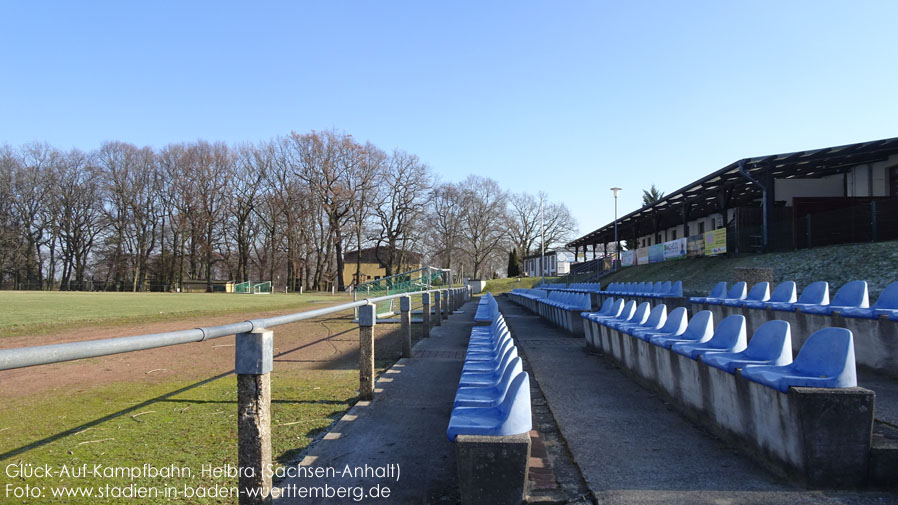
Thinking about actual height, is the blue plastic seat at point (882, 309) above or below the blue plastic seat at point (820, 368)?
above

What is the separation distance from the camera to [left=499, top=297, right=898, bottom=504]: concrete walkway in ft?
9.82

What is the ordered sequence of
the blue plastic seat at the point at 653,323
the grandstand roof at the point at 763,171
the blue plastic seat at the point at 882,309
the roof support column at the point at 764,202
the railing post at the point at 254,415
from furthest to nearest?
the roof support column at the point at 764,202, the grandstand roof at the point at 763,171, the blue plastic seat at the point at 653,323, the blue plastic seat at the point at 882,309, the railing post at the point at 254,415

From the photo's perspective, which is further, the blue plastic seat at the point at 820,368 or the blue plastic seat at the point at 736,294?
the blue plastic seat at the point at 736,294

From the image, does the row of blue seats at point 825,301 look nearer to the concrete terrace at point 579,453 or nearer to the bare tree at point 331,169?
the concrete terrace at point 579,453

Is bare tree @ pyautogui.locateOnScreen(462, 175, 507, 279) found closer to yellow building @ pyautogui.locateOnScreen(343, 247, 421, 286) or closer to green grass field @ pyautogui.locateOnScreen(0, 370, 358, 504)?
yellow building @ pyautogui.locateOnScreen(343, 247, 421, 286)

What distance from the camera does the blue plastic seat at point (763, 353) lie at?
3762mm

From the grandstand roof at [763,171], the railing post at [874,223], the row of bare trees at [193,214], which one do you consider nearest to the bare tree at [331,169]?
the row of bare trees at [193,214]

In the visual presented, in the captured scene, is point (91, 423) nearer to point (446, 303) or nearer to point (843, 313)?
point (843, 313)

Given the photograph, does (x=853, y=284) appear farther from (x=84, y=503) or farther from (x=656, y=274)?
(x=656, y=274)

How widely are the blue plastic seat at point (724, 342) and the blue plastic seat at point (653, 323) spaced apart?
1.38 meters

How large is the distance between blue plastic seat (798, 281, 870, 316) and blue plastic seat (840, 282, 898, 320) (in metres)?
0.19

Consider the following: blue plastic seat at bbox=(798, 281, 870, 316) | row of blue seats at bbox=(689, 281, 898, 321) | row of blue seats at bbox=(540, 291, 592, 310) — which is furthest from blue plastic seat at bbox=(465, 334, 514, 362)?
row of blue seats at bbox=(540, 291, 592, 310)

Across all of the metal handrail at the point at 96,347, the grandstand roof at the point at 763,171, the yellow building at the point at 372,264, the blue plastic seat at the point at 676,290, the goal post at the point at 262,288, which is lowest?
the goal post at the point at 262,288

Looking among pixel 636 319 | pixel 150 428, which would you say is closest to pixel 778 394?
pixel 636 319
